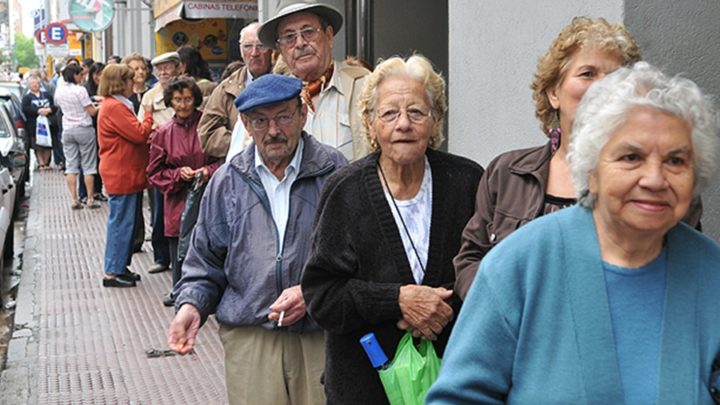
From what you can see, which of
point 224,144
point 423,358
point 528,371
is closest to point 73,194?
point 224,144

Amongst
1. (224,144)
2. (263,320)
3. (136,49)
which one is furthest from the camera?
(136,49)

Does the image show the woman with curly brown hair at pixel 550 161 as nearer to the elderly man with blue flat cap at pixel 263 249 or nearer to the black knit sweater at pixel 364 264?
the black knit sweater at pixel 364 264

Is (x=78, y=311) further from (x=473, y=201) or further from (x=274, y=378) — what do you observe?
(x=473, y=201)

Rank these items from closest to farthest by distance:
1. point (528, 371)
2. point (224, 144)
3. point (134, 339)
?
point (528, 371) < point (224, 144) < point (134, 339)

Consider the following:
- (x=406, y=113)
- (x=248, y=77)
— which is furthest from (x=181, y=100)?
(x=406, y=113)

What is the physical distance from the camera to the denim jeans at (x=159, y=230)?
34.7 feet

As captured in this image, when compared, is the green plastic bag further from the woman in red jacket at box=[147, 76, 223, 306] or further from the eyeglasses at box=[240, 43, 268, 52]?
the woman in red jacket at box=[147, 76, 223, 306]

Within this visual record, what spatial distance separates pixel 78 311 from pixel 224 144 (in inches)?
121

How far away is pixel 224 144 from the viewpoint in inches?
300

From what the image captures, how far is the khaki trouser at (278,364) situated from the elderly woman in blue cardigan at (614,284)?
187cm

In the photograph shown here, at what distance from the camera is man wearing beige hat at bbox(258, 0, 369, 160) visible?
5121 mm

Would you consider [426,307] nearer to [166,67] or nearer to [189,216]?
[189,216]

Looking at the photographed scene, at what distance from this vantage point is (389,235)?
364 cm

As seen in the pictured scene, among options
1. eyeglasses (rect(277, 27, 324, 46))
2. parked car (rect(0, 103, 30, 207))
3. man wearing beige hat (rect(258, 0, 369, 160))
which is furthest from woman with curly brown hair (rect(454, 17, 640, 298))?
parked car (rect(0, 103, 30, 207))
